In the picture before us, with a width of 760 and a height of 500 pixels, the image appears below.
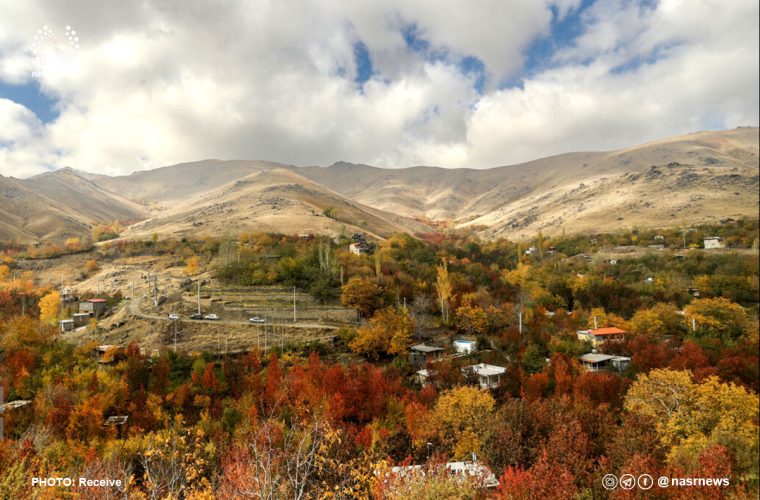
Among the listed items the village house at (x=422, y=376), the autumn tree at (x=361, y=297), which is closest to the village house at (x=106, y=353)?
the autumn tree at (x=361, y=297)

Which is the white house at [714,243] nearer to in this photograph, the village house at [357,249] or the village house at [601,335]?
the village house at [601,335]

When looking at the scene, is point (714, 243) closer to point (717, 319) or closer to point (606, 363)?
point (717, 319)

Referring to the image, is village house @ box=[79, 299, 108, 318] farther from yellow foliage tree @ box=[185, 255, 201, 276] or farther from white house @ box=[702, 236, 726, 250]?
white house @ box=[702, 236, 726, 250]

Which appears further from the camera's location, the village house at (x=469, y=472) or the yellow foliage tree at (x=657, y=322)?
the yellow foliage tree at (x=657, y=322)

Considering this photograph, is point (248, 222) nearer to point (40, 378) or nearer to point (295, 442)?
point (40, 378)

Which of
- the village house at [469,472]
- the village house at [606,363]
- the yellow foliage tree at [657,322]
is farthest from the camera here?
the yellow foliage tree at [657,322]

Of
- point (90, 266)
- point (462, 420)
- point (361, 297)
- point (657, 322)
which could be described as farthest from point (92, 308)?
point (657, 322)

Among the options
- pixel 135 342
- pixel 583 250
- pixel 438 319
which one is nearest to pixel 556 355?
pixel 438 319
